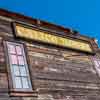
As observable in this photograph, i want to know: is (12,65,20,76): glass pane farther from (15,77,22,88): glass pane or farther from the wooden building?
(15,77,22,88): glass pane

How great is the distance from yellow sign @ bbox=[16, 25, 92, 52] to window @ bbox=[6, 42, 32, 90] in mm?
648

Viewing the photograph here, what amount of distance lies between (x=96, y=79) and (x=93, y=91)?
1.02 meters

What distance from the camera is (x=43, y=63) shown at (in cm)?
810

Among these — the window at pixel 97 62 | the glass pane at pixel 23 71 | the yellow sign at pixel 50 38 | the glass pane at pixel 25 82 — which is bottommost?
the glass pane at pixel 25 82

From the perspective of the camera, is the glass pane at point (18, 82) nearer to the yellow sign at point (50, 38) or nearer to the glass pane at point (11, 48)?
the glass pane at point (11, 48)

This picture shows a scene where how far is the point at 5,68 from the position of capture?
6.74m

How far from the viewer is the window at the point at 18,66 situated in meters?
6.83

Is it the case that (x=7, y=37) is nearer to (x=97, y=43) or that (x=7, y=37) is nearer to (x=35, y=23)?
(x=35, y=23)

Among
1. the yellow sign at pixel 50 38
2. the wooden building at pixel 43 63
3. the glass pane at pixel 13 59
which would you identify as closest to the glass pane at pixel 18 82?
the wooden building at pixel 43 63

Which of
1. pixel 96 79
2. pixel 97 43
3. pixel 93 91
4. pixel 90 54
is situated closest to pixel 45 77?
pixel 93 91

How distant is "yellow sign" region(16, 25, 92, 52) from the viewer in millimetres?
8305

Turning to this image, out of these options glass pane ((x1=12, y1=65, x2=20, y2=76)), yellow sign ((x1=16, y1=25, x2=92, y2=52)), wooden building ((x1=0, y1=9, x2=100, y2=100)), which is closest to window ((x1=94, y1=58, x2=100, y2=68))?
wooden building ((x1=0, y1=9, x2=100, y2=100))

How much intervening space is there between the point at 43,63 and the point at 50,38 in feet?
5.11

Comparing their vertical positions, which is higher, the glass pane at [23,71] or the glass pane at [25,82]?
the glass pane at [23,71]
